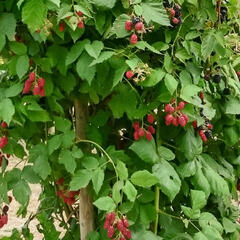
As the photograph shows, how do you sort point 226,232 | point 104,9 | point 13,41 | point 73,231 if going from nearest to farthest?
point 104,9, point 13,41, point 226,232, point 73,231

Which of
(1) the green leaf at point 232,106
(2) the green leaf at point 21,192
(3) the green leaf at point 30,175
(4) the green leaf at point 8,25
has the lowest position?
(2) the green leaf at point 21,192

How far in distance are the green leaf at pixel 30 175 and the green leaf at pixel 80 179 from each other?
0.15m

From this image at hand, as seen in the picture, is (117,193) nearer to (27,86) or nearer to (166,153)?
(166,153)

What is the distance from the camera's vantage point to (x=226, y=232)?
75.7 inches

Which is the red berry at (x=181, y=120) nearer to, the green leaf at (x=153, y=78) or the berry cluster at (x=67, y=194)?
the green leaf at (x=153, y=78)

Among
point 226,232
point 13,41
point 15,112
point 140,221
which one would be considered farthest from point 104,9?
point 226,232

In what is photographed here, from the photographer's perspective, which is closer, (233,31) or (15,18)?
(15,18)

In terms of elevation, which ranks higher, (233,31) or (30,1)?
(30,1)

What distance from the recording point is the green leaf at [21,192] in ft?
5.31

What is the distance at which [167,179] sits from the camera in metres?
1.56

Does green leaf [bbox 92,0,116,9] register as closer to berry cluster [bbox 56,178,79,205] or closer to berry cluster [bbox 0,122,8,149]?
berry cluster [bbox 0,122,8,149]

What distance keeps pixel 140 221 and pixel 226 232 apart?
0.43m

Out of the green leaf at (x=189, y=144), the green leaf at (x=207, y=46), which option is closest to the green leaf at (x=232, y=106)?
the green leaf at (x=189, y=144)

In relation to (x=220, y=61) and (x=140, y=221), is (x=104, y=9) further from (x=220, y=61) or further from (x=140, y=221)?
(x=140, y=221)
